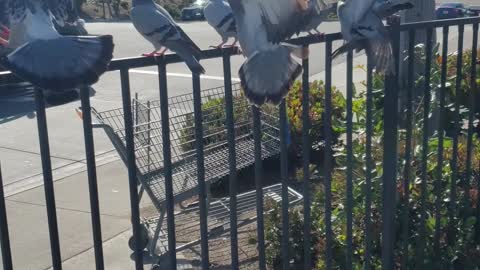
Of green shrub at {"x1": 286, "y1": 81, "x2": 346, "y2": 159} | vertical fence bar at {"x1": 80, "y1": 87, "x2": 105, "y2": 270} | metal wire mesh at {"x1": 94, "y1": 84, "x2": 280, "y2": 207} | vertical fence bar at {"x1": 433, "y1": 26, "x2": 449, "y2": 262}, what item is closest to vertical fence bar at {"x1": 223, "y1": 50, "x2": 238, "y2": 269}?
vertical fence bar at {"x1": 80, "y1": 87, "x2": 105, "y2": 270}

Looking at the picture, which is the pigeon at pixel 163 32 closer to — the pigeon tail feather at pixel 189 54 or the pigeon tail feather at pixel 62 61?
the pigeon tail feather at pixel 189 54

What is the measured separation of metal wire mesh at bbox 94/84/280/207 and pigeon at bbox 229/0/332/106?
2.29m

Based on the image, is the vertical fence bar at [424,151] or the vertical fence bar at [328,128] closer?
the vertical fence bar at [328,128]

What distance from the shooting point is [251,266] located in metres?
5.02

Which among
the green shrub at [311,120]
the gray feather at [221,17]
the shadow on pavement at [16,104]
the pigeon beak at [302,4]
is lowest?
the shadow on pavement at [16,104]

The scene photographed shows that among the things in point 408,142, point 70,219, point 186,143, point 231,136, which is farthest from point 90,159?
point 70,219

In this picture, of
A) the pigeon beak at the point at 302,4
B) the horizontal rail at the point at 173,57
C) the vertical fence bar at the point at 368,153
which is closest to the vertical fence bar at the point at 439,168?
the horizontal rail at the point at 173,57

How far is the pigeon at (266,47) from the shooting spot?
2131 millimetres

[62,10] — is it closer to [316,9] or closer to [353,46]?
[316,9]

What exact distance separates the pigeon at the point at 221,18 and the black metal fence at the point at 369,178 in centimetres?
55

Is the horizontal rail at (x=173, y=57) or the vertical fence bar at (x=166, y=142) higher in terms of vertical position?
the horizontal rail at (x=173, y=57)

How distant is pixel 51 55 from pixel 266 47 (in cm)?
69

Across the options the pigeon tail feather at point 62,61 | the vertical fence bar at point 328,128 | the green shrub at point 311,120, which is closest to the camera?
the pigeon tail feather at point 62,61

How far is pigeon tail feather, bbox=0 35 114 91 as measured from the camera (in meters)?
1.80
